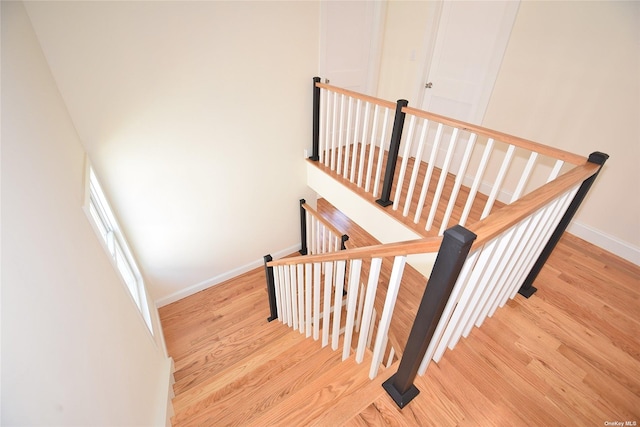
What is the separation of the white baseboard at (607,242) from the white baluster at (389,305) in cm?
257

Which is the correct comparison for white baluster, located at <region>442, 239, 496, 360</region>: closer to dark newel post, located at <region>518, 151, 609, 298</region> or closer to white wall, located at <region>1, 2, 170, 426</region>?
dark newel post, located at <region>518, 151, 609, 298</region>

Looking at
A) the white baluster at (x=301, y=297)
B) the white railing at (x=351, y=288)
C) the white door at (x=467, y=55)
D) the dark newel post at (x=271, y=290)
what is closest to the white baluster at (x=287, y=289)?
the white railing at (x=351, y=288)

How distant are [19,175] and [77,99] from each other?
1.37 metres

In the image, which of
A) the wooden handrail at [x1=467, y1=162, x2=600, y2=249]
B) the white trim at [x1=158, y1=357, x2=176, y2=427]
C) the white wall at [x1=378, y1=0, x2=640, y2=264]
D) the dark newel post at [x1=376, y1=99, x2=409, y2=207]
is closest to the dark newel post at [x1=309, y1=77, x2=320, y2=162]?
the dark newel post at [x1=376, y1=99, x2=409, y2=207]

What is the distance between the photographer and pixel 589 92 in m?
2.26

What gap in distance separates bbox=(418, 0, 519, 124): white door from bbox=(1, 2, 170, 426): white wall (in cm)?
339

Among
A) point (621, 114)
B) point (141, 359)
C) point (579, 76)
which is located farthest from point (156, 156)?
point (621, 114)

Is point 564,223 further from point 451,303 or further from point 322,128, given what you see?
point 322,128

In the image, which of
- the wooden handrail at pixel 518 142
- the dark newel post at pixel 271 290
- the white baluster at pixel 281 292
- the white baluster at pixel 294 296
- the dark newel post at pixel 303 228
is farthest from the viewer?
the dark newel post at pixel 303 228

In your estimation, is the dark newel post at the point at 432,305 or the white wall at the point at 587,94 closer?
the dark newel post at the point at 432,305

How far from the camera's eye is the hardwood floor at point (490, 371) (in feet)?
4.03

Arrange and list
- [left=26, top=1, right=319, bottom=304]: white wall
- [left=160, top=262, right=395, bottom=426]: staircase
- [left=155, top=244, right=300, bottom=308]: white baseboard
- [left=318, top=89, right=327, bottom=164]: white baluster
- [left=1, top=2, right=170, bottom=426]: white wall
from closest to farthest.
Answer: [left=1, top=2, right=170, bottom=426]: white wall < [left=160, top=262, right=395, bottom=426]: staircase < [left=26, top=1, right=319, bottom=304]: white wall < [left=318, top=89, right=327, bottom=164]: white baluster < [left=155, top=244, right=300, bottom=308]: white baseboard

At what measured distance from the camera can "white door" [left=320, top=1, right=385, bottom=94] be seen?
273 centimetres

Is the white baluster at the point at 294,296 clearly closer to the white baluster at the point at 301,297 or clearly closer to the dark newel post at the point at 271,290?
the white baluster at the point at 301,297
